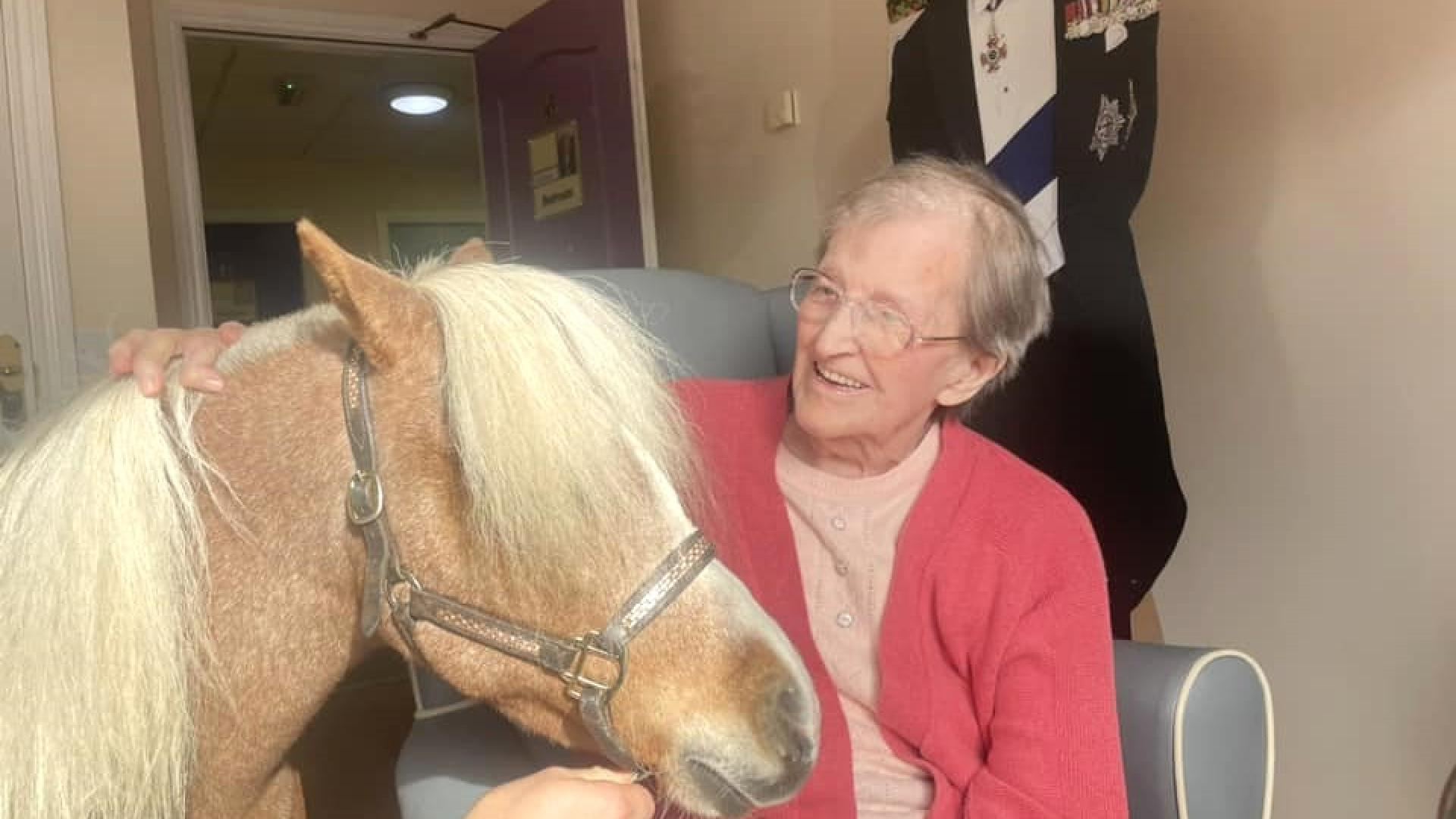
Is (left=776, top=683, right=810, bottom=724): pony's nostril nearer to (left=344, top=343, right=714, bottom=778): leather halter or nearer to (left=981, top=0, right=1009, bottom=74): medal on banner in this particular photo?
(left=344, top=343, right=714, bottom=778): leather halter

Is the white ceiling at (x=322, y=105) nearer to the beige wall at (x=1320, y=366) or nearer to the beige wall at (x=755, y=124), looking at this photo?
the beige wall at (x=755, y=124)

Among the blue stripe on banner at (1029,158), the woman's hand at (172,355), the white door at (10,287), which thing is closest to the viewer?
the woman's hand at (172,355)

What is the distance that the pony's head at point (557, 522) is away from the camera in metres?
0.66

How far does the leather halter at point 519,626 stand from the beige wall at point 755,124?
1838 millimetres

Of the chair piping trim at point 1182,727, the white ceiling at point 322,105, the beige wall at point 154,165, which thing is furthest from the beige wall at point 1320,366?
the white ceiling at point 322,105

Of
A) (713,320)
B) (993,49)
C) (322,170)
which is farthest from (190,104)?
(322,170)

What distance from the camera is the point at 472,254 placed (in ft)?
2.93

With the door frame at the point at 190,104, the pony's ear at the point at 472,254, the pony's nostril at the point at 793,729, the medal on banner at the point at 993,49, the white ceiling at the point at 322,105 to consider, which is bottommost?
the pony's nostril at the point at 793,729

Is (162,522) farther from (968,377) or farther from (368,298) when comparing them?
(968,377)

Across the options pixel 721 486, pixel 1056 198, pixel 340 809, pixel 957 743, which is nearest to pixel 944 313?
pixel 721 486

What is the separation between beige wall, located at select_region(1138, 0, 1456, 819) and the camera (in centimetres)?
140

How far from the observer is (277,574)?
711 mm

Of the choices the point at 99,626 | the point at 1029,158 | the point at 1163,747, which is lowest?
the point at 1163,747

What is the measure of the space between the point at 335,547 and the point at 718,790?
0.31m
